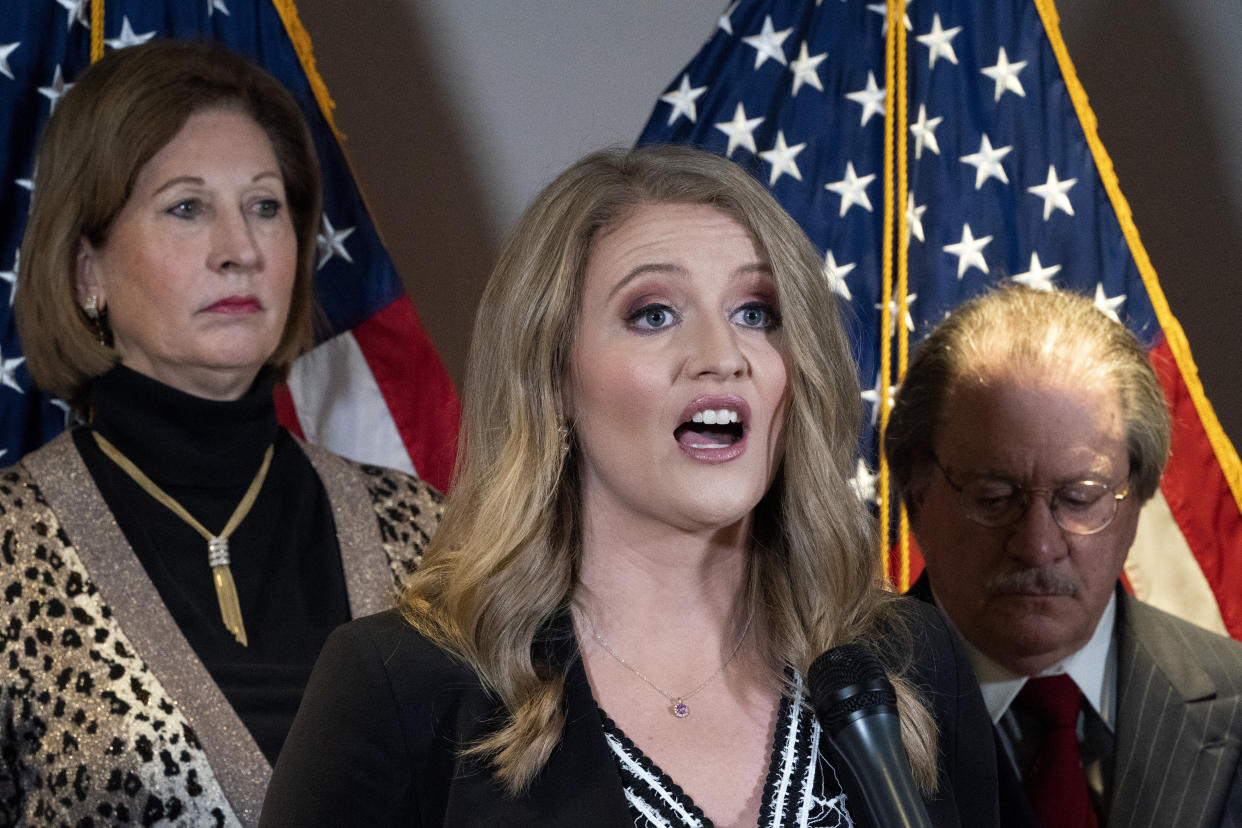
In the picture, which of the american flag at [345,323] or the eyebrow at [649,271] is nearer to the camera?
the eyebrow at [649,271]

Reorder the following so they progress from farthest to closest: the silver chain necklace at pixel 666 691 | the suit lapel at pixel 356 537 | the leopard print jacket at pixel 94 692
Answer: the suit lapel at pixel 356 537 → the leopard print jacket at pixel 94 692 → the silver chain necklace at pixel 666 691

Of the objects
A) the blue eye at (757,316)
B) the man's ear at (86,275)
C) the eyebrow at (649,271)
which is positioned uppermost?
the eyebrow at (649,271)

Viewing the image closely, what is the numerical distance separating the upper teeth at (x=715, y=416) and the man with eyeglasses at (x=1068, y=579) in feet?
2.80

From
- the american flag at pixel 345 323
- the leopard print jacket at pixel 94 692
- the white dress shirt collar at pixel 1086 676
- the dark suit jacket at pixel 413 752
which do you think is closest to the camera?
the dark suit jacket at pixel 413 752

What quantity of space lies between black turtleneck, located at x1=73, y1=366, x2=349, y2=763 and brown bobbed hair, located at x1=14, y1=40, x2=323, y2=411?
0.09 meters

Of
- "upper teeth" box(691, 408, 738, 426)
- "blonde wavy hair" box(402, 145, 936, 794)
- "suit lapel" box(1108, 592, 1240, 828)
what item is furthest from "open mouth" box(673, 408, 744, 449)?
"suit lapel" box(1108, 592, 1240, 828)

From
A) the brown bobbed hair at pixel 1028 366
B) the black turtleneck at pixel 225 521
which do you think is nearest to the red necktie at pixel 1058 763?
the brown bobbed hair at pixel 1028 366

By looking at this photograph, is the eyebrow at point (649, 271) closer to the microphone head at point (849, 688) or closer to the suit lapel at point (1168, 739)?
the microphone head at point (849, 688)

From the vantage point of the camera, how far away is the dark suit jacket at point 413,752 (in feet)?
5.00

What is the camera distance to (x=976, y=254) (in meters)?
2.89

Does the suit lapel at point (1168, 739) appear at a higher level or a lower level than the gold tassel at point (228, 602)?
higher

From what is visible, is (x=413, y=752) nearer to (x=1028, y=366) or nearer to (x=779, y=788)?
(x=779, y=788)

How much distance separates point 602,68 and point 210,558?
5.63 ft

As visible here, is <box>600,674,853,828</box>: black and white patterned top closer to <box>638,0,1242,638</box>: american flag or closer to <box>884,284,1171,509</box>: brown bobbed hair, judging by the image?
<box>884,284,1171,509</box>: brown bobbed hair
